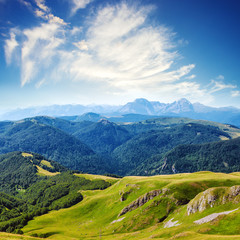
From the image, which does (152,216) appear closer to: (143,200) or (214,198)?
(143,200)

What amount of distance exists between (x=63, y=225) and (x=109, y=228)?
48.0 meters

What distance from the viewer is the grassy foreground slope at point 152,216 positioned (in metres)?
46.0

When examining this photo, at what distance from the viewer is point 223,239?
3500cm

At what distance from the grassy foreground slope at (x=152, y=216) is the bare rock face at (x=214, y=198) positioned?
0.70 m

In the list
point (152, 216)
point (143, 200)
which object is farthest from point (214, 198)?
point (143, 200)

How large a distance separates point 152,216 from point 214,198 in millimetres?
30134

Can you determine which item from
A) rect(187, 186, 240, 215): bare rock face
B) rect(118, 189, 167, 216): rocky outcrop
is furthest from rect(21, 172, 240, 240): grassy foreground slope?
rect(187, 186, 240, 215): bare rock face

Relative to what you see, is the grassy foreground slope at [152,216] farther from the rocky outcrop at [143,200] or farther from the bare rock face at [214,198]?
the bare rock face at [214,198]

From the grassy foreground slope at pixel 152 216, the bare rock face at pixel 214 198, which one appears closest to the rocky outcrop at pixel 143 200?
the grassy foreground slope at pixel 152 216

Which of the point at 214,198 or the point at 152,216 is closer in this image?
the point at 214,198

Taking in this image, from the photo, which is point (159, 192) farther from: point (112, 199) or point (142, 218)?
point (112, 199)

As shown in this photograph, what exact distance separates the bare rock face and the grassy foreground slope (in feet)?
2.31

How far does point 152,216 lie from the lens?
75625 mm

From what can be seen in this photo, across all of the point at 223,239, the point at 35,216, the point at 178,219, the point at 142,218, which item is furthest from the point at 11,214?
the point at 223,239
